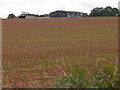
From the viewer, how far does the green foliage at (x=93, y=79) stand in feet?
14.0

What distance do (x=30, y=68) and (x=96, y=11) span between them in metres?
59.2

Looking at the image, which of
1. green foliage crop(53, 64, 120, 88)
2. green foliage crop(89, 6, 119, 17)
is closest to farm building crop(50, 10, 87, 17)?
green foliage crop(89, 6, 119, 17)

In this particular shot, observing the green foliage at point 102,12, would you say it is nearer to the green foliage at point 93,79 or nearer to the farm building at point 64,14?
the farm building at point 64,14

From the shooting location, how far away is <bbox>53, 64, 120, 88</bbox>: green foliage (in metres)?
4.25

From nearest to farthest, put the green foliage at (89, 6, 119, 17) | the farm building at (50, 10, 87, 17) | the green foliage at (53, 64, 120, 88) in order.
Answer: the green foliage at (53, 64, 120, 88) → the green foliage at (89, 6, 119, 17) → the farm building at (50, 10, 87, 17)

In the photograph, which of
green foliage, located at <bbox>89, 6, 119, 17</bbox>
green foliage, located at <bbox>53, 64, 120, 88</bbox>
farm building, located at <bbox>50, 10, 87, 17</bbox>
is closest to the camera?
green foliage, located at <bbox>53, 64, 120, 88</bbox>

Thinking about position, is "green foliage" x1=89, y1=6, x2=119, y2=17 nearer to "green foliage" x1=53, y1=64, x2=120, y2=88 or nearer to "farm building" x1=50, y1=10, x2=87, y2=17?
"farm building" x1=50, y1=10, x2=87, y2=17

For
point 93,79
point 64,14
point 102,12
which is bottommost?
point 93,79

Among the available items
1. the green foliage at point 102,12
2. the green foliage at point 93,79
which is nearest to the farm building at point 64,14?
the green foliage at point 102,12

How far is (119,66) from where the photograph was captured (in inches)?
178

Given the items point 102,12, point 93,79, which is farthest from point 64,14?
point 93,79

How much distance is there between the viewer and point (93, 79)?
440 cm

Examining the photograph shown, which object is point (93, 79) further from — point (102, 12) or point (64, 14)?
point (64, 14)

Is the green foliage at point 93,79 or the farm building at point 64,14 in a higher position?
Answer: the farm building at point 64,14
